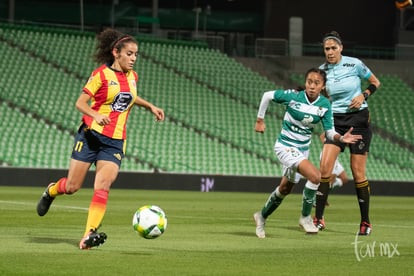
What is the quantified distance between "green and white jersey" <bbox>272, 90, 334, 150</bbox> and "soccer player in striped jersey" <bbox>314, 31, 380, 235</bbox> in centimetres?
64

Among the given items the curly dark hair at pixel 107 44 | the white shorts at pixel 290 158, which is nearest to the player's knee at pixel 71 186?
the curly dark hair at pixel 107 44

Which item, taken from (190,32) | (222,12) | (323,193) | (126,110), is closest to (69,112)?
(190,32)

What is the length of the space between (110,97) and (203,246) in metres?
1.89

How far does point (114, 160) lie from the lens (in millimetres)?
10789

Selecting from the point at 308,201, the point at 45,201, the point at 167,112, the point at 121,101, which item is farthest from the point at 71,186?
the point at 167,112

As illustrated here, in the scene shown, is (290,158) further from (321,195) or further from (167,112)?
(167,112)

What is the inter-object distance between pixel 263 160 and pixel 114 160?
23485 mm

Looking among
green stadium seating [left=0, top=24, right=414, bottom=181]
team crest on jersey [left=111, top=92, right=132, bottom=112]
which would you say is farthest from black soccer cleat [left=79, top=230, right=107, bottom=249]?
green stadium seating [left=0, top=24, right=414, bottom=181]

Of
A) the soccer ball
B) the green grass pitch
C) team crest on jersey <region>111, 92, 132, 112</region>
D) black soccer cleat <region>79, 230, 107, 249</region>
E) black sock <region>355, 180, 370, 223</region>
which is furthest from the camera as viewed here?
black sock <region>355, 180, 370, 223</region>

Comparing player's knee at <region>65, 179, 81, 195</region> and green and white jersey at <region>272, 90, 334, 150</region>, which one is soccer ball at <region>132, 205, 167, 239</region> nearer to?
player's knee at <region>65, 179, 81, 195</region>

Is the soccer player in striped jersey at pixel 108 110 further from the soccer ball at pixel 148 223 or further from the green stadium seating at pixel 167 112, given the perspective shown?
the green stadium seating at pixel 167 112

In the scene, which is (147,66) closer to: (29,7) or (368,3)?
(29,7)

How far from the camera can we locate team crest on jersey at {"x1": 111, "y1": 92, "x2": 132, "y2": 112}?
35.8 feet

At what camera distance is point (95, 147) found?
1089cm
